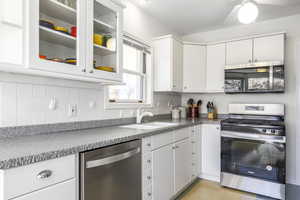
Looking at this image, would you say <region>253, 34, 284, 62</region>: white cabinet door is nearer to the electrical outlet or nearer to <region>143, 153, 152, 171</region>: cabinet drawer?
<region>143, 153, 152, 171</region>: cabinet drawer

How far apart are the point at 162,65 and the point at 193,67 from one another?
66 centimetres

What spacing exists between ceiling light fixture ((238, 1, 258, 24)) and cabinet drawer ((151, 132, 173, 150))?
1.48 m

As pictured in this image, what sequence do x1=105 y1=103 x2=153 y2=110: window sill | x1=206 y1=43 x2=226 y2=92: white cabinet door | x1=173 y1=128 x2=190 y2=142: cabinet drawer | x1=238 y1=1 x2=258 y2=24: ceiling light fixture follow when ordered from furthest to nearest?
x1=206 y1=43 x2=226 y2=92: white cabinet door, x1=173 y1=128 x2=190 y2=142: cabinet drawer, x1=105 y1=103 x2=153 y2=110: window sill, x1=238 y1=1 x2=258 y2=24: ceiling light fixture

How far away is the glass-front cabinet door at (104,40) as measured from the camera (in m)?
1.56

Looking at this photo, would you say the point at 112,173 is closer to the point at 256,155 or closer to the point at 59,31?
the point at 59,31

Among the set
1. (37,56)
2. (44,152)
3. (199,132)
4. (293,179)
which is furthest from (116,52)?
(293,179)

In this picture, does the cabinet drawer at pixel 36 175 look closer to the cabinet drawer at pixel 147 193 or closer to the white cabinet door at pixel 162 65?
the cabinet drawer at pixel 147 193

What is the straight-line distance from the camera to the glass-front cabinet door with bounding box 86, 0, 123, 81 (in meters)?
1.56

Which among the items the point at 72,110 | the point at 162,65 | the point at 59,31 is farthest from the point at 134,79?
the point at 59,31

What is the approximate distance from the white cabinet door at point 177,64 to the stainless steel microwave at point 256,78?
748mm

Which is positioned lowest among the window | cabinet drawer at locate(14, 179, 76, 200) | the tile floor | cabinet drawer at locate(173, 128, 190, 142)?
the tile floor

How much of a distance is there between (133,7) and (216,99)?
2.14m

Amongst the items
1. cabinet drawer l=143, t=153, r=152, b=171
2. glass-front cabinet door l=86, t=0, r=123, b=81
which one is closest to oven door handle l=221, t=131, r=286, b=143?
cabinet drawer l=143, t=153, r=152, b=171

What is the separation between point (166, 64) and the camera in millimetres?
2881
